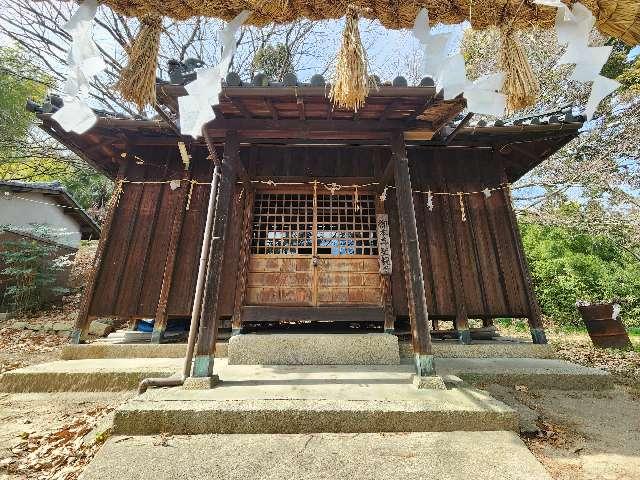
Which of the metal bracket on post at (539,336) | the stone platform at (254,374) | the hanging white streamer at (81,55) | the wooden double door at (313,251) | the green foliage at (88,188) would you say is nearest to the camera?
the hanging white streamer at (81,55)

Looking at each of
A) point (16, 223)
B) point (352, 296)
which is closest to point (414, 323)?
point (352, 296)

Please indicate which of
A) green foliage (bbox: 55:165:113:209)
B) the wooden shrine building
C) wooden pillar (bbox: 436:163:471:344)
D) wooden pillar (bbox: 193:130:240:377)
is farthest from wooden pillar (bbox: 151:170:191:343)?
green foliage (bbox: 55:165:113:209)

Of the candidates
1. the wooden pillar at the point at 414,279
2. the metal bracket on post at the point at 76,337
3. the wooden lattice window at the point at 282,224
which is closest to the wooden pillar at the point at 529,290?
the wooden pillar at the point at 414,279

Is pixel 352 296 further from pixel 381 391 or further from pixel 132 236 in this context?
pixel 132 236

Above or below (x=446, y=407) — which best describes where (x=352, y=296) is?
above

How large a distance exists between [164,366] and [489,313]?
605 centimetres

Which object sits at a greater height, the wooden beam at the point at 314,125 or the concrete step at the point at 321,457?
the wooden beam at the point at 314,125

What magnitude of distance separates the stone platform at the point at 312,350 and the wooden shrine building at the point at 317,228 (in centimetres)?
87

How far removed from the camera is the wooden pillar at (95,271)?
6.17m

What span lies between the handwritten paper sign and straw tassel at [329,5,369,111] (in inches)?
149

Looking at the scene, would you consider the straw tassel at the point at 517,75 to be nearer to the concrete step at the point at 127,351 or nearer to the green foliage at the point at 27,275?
the concrete step at the point at 127,351

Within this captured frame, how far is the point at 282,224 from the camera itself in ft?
22.7

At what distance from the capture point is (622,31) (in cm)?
211

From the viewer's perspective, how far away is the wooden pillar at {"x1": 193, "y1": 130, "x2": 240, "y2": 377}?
3928mm
